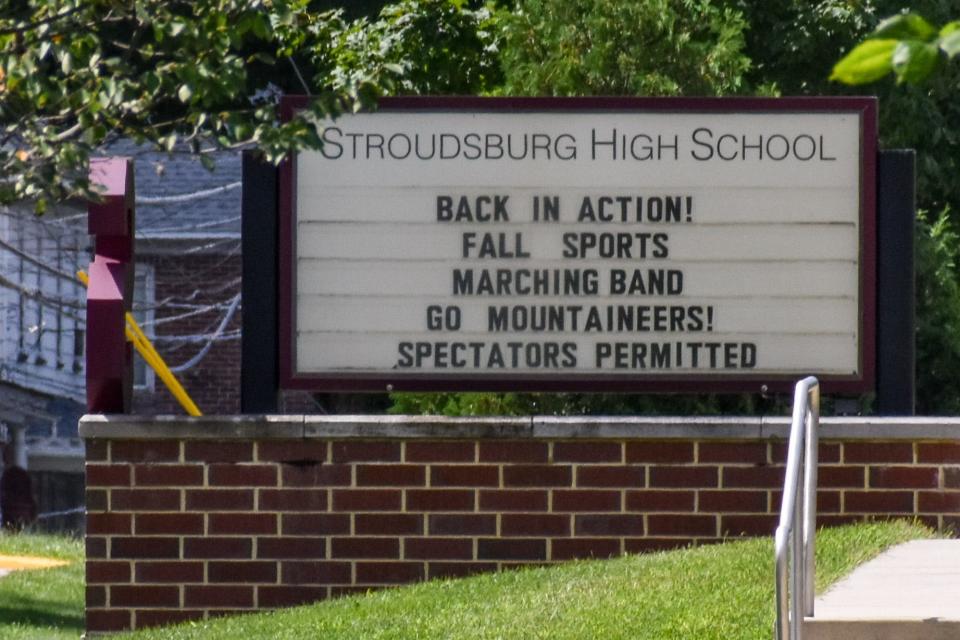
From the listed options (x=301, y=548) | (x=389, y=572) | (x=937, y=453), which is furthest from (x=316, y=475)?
(x=937, y=453)

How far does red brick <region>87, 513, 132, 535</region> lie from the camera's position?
30.0 feet

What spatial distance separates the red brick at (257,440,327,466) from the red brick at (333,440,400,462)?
3.0 inches

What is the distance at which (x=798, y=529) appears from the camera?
597cm

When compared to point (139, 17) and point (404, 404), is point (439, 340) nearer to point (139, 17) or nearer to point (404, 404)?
point (404, 404)

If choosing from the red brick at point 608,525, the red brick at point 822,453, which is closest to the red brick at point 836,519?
the red brick at point 822,453

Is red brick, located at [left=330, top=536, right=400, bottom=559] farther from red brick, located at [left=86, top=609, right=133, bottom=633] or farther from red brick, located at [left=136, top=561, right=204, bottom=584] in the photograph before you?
red brick, located at [left=86, top=609, right=133, bottom=633]

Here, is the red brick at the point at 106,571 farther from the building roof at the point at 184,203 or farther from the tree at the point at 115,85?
the building roof at the point at 184,203

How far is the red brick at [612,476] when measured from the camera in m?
9.17

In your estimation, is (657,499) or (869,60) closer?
(869,60)

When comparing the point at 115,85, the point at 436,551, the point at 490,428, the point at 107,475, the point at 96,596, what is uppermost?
the point at 115,85

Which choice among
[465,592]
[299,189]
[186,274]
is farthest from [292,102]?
[186,274]

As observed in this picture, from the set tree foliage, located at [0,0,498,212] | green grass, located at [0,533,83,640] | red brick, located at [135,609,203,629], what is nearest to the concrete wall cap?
red brick, located at [135,609,203,629]

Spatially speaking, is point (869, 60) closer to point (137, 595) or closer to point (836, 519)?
point (836, 519)

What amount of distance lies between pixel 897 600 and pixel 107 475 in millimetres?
4302
